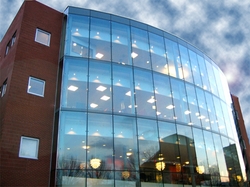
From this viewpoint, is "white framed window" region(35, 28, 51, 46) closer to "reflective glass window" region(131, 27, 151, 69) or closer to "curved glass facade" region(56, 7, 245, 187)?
"curved glass facade" region(56, 7, 245, 187)

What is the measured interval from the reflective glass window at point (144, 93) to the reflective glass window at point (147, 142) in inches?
31.1

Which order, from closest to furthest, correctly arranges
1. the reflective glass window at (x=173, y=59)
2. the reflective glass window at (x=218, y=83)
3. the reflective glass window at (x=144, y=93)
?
the reflective glass window at (x=144, y=93)
the reflective glass window at (x=173, y=59)
the reflective glass window at (x=218, y=83)

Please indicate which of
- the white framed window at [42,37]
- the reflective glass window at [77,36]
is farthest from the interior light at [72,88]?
the white framed window at [42,37]

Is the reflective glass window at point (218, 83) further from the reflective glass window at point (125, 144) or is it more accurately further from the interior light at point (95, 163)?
the interior light at point (95, 163)

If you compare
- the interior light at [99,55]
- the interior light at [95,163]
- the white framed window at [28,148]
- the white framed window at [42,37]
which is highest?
the white framed window at [42,37]

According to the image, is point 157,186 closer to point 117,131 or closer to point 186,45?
point 117,131

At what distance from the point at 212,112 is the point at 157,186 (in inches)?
429

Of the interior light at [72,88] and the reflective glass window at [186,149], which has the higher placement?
the interior light at [72,88]

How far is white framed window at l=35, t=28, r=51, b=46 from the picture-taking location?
18703mm

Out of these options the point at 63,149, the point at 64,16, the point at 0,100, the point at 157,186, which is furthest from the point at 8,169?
the point at 64,16

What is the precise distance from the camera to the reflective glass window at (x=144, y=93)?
19.5 metres

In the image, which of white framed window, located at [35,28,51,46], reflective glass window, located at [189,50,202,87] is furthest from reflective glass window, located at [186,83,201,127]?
white framed window, located at [35,28,51,46]

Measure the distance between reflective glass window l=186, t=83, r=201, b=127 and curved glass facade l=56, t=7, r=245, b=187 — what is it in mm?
95

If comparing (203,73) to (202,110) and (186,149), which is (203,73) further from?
(186,149)
